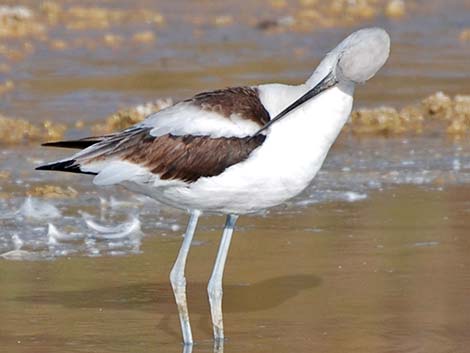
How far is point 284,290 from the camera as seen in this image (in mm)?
6734

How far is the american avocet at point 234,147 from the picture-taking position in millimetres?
5840

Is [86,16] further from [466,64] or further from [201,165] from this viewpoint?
[201,165]

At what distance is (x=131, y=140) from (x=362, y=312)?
4.02 feet

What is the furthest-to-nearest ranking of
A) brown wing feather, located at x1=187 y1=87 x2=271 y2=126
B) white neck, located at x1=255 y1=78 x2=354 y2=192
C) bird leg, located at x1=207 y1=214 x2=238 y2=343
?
1. bird leg, located at x1=207 y1=214 x2=238 y2=343
2. brown wing feather, located at x1=187 y1=87 x2=271 y2=126
3. white neck, located at x1=255 y1=78 x2=354 y2=192

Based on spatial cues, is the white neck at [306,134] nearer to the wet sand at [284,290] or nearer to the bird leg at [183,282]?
the bird leg at [183,282]

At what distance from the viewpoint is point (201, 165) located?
6000mm

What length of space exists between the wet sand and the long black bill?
2.89 feet

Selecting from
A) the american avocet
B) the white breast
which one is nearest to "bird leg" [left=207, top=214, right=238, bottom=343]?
the american avocet

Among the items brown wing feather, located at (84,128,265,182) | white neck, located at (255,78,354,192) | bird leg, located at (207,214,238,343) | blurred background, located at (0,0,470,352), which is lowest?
blurred background, located at (0,0,470,352)

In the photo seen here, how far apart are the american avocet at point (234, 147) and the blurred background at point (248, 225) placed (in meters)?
0.46

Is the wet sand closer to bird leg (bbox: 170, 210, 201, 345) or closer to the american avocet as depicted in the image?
bird leg (bbox: 170, 210, 201, 345)

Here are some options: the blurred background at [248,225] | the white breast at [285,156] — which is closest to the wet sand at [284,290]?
the blurred background at [248,225]

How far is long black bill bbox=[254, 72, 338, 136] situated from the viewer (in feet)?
19.2

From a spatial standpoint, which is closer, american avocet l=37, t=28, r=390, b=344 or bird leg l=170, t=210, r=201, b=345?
american avocet l=37, t=28, r=390, b=344
